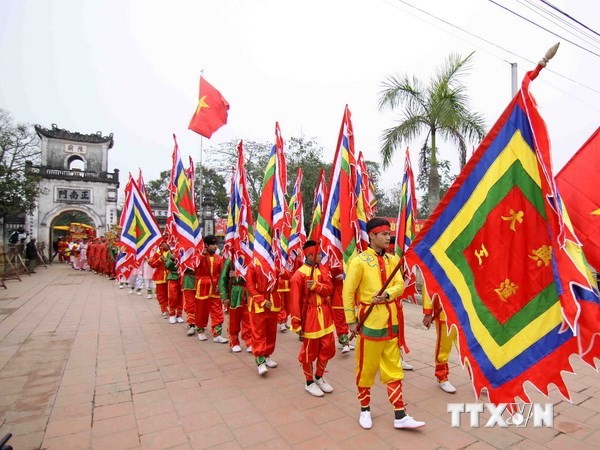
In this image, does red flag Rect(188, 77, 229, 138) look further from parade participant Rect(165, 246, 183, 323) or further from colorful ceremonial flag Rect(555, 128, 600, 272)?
colorful ceremonial flag Rect(555, 128, 600, 272)

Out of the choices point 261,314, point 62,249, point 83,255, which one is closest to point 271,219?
point 261,314

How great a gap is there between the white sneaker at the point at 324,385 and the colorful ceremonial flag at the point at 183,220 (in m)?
3.00

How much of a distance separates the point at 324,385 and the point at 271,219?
2006 millimetres

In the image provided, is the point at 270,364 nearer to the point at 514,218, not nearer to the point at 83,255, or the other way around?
the point at 514,218

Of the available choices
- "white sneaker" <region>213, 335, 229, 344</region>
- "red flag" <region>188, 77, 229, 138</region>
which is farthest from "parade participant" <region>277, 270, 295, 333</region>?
"red flag" <region>188, 77, 229, 138</region>

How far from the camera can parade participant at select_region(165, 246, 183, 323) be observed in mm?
7125

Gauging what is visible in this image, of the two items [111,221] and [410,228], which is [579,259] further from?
[111,221]

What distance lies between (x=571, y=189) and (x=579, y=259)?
4.00ft

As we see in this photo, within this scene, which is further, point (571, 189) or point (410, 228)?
point (410, 228)

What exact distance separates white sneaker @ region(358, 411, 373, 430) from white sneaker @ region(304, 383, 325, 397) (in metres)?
0.67

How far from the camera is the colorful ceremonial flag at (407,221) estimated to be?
179 inches

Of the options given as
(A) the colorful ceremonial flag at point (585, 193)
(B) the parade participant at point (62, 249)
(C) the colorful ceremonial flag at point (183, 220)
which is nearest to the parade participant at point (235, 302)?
(C) the colorful ceremonial flag at point (183, 220)

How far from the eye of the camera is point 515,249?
2.24m

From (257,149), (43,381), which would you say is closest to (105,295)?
(43,381)
